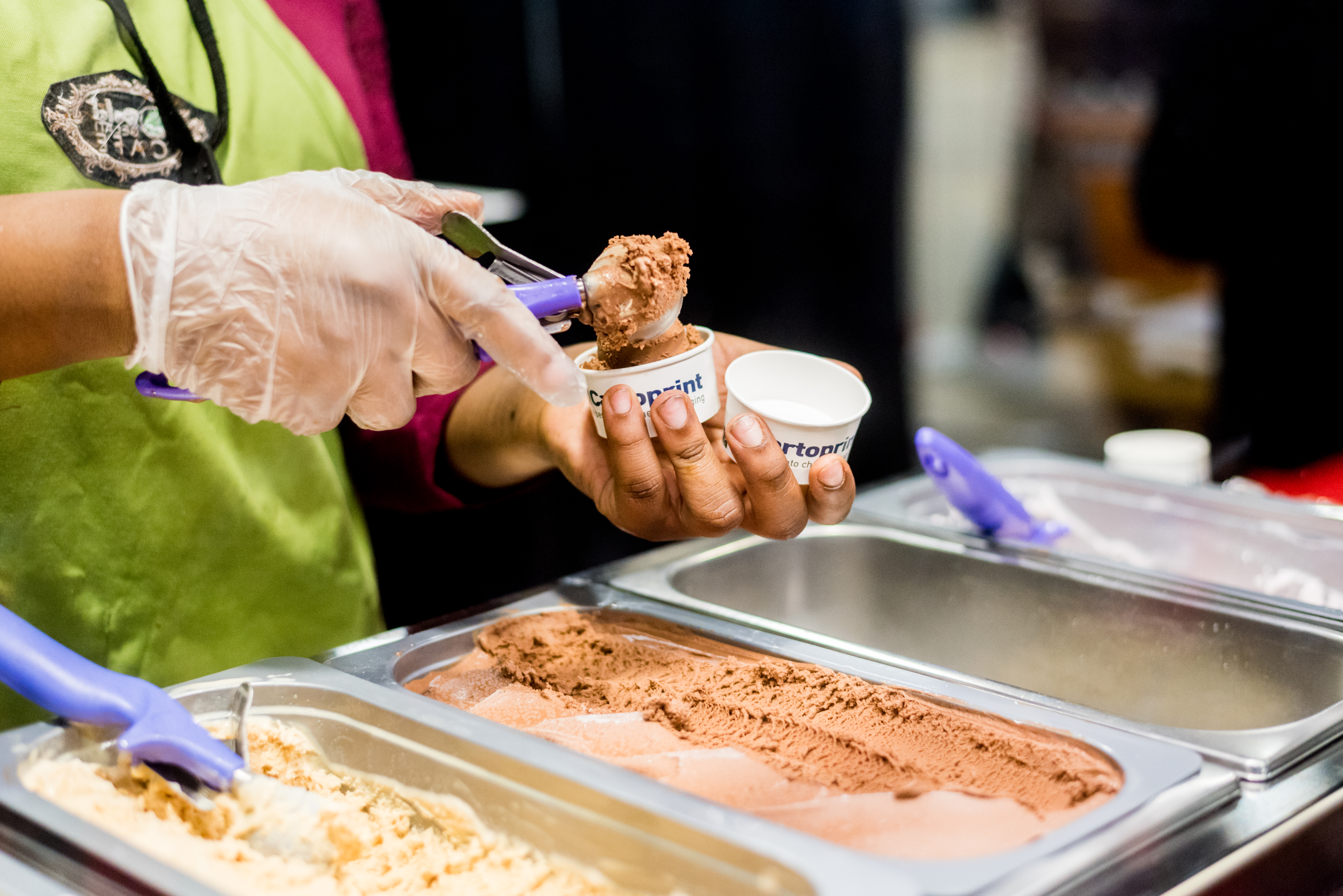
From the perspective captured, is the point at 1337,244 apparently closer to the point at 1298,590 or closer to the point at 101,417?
the point at 1298,590

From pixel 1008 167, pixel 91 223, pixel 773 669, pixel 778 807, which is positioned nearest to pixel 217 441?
pixel 91 223

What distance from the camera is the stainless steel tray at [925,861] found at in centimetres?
78

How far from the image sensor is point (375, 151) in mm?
1632

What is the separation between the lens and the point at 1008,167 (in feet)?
18.0

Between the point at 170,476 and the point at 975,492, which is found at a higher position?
the point at 170,476

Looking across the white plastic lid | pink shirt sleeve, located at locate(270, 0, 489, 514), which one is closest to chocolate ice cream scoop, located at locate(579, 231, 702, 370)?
pink shirt sleeve, located at locate(270, 0, 489, 514)

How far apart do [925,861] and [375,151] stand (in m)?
1.25

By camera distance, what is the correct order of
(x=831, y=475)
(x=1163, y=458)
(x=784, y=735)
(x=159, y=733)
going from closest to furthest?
1. (x=159, y=733)
2. (x=784, y=735)
3. (x=831, y=475)
4. (x=1163, y=458)

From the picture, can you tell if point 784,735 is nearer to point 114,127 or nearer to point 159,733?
point 159,733

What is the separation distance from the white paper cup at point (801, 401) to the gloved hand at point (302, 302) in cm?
21

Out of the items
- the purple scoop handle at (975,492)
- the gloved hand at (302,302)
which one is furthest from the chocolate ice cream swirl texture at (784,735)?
the purple scoop handle at (975,492)

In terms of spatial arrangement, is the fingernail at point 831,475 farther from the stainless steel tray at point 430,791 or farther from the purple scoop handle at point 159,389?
the purple scoop handle at point 159,389

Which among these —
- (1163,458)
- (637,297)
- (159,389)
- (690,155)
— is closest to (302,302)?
(159,389)

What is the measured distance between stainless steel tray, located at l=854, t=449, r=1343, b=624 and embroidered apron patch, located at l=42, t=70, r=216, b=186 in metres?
1.07
